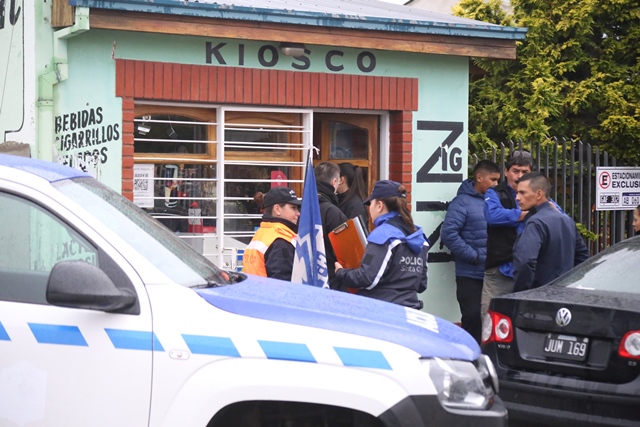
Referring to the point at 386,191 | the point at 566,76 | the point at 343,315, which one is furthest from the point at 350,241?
the point at 566,76

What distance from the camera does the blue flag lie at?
6.88 metres

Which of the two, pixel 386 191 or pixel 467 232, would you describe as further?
pixel 467 232

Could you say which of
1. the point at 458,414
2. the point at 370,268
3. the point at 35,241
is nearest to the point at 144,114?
the point at 370,268

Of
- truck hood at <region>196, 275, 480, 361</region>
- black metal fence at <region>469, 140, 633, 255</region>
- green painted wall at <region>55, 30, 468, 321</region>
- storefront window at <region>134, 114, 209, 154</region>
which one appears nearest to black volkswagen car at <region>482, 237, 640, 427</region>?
truck hood at <region>196, 275, 480, 361</region>

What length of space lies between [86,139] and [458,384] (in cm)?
502

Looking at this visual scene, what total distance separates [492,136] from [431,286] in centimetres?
849

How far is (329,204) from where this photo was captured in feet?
25.7

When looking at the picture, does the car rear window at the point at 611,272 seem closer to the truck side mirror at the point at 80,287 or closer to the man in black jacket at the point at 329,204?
the man in black jacket at the point at 329,204

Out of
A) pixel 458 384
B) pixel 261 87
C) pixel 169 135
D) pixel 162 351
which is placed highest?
pixel 261 87

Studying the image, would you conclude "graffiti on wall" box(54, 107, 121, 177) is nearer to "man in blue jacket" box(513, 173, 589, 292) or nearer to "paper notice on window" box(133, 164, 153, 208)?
"paper notice on window" box(133, 164, 153, 208)

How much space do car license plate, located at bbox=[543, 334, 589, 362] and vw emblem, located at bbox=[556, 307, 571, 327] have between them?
0.08 m

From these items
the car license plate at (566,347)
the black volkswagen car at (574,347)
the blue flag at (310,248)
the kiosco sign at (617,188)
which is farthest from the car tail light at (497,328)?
the kiosco sign at (617,188)

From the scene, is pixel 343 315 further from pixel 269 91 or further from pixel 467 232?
pixel 467 232

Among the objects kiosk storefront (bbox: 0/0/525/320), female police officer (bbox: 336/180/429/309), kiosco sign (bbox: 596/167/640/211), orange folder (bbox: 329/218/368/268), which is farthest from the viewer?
kiosco sign (bbox: 596/167/640/211)
